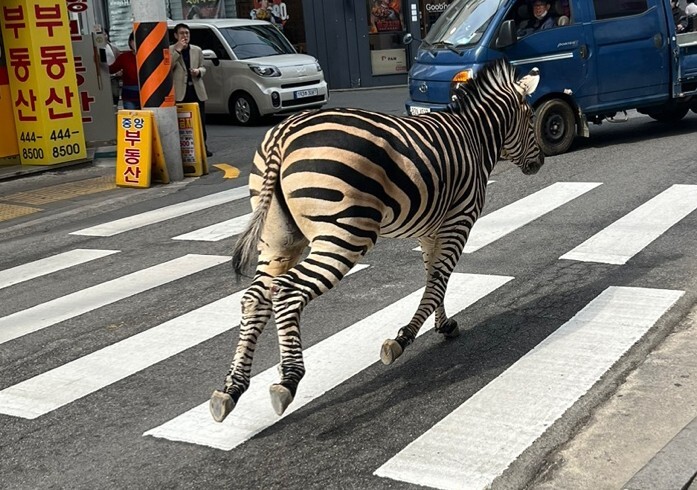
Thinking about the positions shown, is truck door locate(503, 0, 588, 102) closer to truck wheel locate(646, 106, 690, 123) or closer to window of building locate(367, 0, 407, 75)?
truck wheel locate(646, 106, 690, 123)

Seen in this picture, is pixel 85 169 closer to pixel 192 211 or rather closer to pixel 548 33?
pixel 192 211

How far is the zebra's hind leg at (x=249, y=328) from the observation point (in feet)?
16.3

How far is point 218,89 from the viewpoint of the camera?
19438 millimetres

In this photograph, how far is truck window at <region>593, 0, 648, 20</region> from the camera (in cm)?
1347

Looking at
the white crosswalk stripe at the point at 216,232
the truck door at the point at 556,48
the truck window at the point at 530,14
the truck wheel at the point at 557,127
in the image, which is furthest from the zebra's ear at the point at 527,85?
the truck window at the point at 530,14

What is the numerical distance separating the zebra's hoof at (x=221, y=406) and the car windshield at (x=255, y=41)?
14795 millimetres

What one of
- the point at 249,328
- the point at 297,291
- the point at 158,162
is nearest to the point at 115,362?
the point at 249,328

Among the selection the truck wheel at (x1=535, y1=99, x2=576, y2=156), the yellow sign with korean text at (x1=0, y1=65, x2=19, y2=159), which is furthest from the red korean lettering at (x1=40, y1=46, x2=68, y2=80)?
the truck wheel at (x1=535, y1=99, x2=576, y2=156)

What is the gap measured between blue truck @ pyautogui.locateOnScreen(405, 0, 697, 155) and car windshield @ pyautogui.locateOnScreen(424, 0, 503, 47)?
0.7 inches

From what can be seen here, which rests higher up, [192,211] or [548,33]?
[548,33]

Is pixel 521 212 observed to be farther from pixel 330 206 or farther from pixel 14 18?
pixel 14 18

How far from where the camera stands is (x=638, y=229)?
8961 millimetres

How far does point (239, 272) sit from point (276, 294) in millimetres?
427

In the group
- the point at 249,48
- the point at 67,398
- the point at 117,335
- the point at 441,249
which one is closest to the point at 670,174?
the point at 441,249
